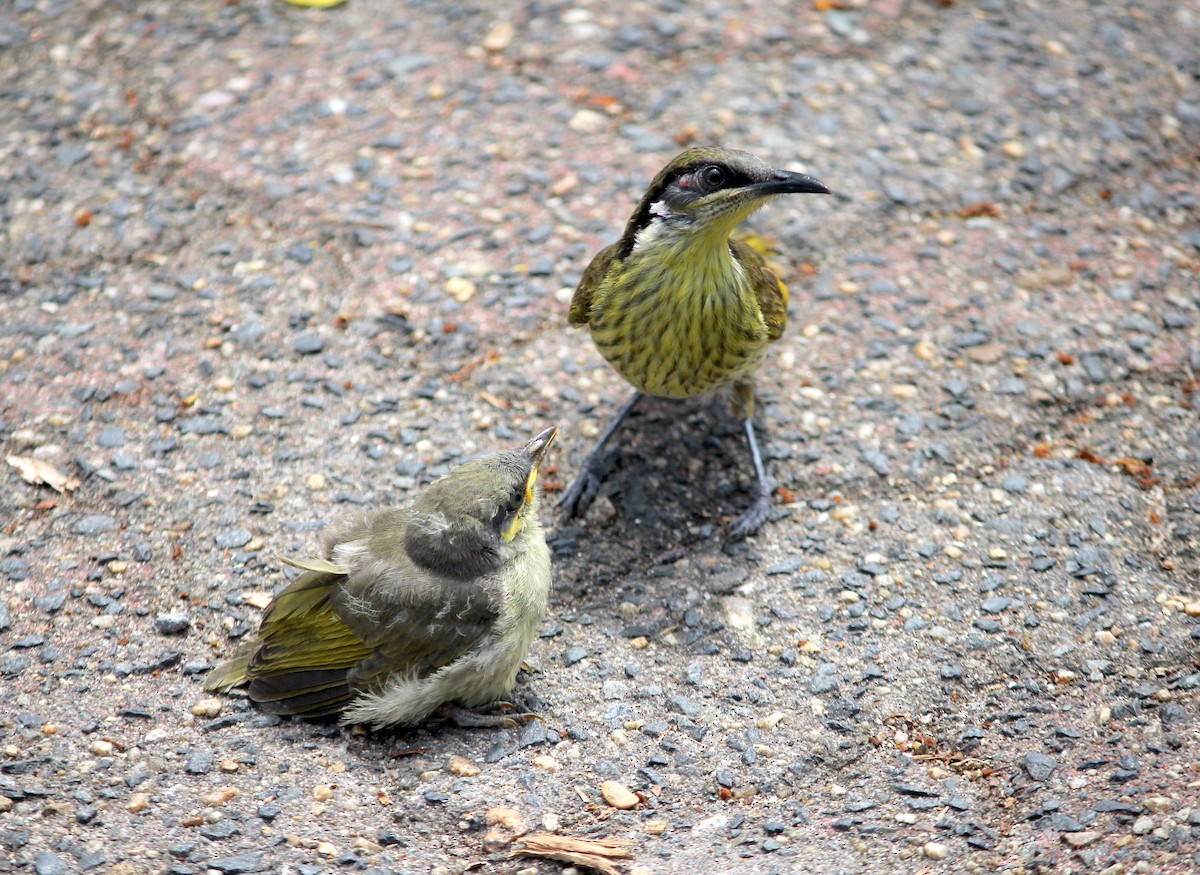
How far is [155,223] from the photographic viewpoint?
598cm

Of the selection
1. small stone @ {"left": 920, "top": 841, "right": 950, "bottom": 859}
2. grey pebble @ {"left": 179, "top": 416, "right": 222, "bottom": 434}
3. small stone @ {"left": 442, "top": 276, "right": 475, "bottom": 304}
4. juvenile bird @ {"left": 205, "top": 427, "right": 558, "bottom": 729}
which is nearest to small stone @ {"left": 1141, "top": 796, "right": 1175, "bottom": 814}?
small stone @ {"left": 920, "top": 841, "right": 950, "bottom": 859}

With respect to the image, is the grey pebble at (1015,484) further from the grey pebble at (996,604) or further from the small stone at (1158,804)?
the small stone at (1158,804)

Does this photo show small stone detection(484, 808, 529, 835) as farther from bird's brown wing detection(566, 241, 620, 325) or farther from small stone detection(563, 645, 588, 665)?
bird's brown wing detection(566, 241, 620, 325)

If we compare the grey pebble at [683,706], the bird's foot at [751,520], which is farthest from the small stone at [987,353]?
the grey pebble at [683,706]

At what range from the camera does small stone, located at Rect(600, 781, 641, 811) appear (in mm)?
3719

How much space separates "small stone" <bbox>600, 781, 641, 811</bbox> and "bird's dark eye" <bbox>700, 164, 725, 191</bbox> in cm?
227

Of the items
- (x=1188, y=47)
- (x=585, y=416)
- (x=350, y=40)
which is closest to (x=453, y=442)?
(x=585, y=416)

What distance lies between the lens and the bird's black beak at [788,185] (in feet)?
14.8

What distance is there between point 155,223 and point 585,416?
8.02 ft

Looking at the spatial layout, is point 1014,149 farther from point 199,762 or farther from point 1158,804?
point 199,762

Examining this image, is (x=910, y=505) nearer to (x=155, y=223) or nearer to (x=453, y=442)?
(x=453, y=442)

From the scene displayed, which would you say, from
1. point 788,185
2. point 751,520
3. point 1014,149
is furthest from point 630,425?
point 1014,149

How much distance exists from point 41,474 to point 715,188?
2.88 meters

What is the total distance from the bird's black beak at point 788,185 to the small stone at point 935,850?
92.1 inches
